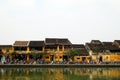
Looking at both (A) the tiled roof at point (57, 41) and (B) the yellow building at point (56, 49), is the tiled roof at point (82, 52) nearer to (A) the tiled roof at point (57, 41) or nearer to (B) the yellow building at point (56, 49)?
(B) the yellow building at point (56, 49)

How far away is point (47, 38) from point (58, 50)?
4238 millimetres

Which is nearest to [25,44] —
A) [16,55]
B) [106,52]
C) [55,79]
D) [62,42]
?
[16,55]

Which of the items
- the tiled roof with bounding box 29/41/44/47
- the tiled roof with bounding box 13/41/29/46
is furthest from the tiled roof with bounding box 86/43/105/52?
the tiled roof with bounding box 13/41/29/46

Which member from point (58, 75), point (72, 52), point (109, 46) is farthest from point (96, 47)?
point (58, 75)

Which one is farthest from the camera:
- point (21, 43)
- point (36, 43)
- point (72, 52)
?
point (36, 43)

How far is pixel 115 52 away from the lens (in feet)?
219

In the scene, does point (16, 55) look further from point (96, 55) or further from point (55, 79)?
point (55, 79)

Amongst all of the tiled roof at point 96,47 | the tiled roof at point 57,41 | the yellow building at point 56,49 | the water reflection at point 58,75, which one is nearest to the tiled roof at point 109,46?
the tiled roof at point 96,47

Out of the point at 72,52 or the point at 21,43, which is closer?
the point at 72,52

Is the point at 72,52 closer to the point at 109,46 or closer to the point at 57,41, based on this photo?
the point at 57,41

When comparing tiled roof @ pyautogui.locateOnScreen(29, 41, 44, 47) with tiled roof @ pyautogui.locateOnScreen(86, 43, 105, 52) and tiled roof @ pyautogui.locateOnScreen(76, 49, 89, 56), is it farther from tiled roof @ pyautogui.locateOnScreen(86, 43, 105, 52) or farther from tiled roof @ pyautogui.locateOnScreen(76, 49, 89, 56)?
tiled roof @ pyautogui.locateOnScreen(86, 43, 105, 52)

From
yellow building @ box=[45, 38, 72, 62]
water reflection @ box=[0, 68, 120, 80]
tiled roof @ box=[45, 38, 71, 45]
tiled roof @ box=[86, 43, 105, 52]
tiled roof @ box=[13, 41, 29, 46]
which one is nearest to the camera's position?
water reflection @ box=[0, 68, 120, 80]

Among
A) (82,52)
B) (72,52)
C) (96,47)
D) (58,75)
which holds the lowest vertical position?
(58,75)

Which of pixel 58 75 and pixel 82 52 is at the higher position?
pixel 82 52
